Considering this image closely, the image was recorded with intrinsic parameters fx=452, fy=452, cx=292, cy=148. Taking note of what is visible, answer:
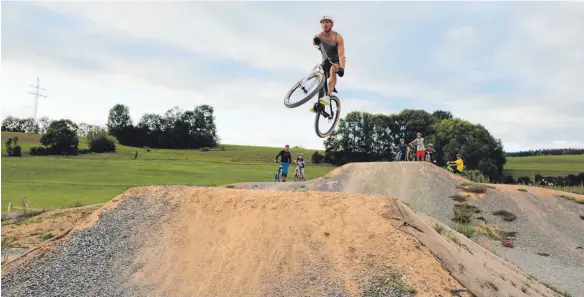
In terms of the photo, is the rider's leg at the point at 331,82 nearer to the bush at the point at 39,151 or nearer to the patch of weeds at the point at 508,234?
the patch of weeds at the point at 508,234

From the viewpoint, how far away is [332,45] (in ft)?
39.5

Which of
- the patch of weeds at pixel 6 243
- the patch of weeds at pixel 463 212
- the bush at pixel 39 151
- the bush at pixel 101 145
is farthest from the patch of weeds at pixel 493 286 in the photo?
the bush at pixel 101 145

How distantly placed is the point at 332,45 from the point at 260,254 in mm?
6106

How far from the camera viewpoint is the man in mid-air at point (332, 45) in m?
11.9

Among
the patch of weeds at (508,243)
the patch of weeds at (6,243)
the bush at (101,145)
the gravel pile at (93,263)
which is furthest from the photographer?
the bush at (101,145)

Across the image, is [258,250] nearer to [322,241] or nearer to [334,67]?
[322,241]

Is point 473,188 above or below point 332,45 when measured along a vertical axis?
below

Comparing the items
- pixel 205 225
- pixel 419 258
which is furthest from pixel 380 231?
pixel 205 225

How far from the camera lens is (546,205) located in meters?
27.0

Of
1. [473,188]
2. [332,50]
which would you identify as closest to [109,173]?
[473,188]

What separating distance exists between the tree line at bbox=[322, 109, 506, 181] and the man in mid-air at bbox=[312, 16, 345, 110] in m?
43.0

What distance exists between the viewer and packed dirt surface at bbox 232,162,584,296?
2136 cm

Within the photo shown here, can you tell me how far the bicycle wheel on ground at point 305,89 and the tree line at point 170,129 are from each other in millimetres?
49615

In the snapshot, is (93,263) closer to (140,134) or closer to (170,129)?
(170,129)
